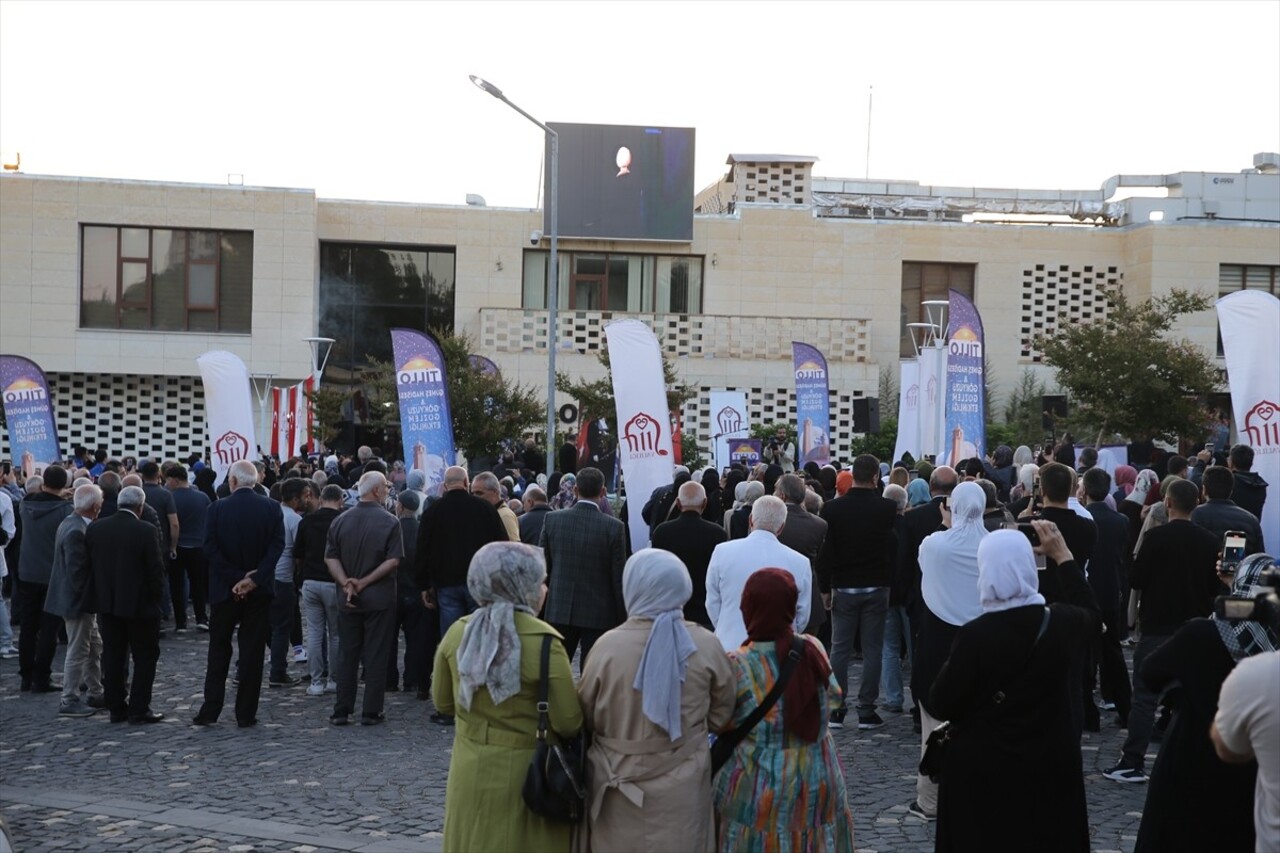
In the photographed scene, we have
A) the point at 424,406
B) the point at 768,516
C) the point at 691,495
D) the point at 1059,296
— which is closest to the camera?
the point at 768,516

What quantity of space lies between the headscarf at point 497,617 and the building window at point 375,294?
37.4 meters

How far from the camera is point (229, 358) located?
2375 centimetres

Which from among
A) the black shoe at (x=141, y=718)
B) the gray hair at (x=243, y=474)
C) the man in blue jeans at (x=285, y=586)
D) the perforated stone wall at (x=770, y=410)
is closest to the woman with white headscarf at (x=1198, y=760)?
the gray hair at (x=243, y=474)

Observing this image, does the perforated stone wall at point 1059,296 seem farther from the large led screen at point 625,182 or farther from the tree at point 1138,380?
the tree at point 1138,380

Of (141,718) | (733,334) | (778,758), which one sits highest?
(733,334)

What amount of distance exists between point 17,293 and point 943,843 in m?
A: 38.7

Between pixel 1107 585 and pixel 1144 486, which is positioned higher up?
pixel 1144 486

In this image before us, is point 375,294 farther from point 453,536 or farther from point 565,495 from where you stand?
point 453,536

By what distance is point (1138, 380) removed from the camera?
30.8 metres

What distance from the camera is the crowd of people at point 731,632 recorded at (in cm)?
523

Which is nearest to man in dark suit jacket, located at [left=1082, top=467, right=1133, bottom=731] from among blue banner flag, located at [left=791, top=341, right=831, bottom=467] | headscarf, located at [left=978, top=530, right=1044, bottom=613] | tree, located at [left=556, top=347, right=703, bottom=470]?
headscarf, located at [left=978, top=530, right=1044, bottom=613]

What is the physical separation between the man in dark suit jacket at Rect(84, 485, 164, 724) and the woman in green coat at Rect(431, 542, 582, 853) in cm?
626

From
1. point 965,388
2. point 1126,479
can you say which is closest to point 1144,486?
point 1126,479

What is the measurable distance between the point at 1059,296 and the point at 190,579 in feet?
106
